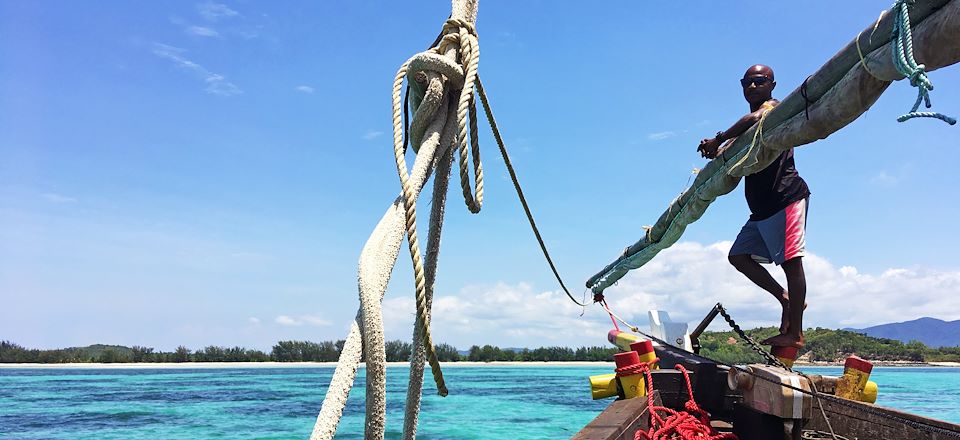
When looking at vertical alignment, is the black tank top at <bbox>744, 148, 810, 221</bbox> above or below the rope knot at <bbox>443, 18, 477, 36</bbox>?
below

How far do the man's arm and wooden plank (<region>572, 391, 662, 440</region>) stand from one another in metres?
1.62

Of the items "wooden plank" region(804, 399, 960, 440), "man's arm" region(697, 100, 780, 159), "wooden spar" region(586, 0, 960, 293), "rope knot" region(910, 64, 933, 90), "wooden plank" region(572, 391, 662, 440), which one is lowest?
"wooden plank" region(804, 399, 960, 440)

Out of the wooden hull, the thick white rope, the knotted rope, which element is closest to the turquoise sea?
the wooden hull

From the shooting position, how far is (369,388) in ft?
4.93

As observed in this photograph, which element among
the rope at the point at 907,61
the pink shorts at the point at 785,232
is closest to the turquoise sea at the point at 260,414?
the pink shorts at the point at 785,232

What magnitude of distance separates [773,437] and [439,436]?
440 inches

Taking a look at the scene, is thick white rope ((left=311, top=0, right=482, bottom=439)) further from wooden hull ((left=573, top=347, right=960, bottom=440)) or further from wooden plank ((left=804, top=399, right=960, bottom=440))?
wooden plank ((left=804, top=399, right=960, bottom=440))

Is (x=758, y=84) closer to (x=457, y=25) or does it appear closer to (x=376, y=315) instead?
(x=457, y=25)

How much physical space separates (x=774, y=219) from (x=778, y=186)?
21 cm

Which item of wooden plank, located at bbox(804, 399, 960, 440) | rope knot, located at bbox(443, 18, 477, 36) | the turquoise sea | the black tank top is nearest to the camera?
rope knot, located at bbox(443, 18, 477, 36)

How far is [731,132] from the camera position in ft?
12.0

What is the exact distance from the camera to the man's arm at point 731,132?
136 inches

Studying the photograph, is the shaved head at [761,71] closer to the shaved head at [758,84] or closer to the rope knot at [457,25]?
the shaved head at [758,84]

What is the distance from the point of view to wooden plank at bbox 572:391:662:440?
2.53 m
